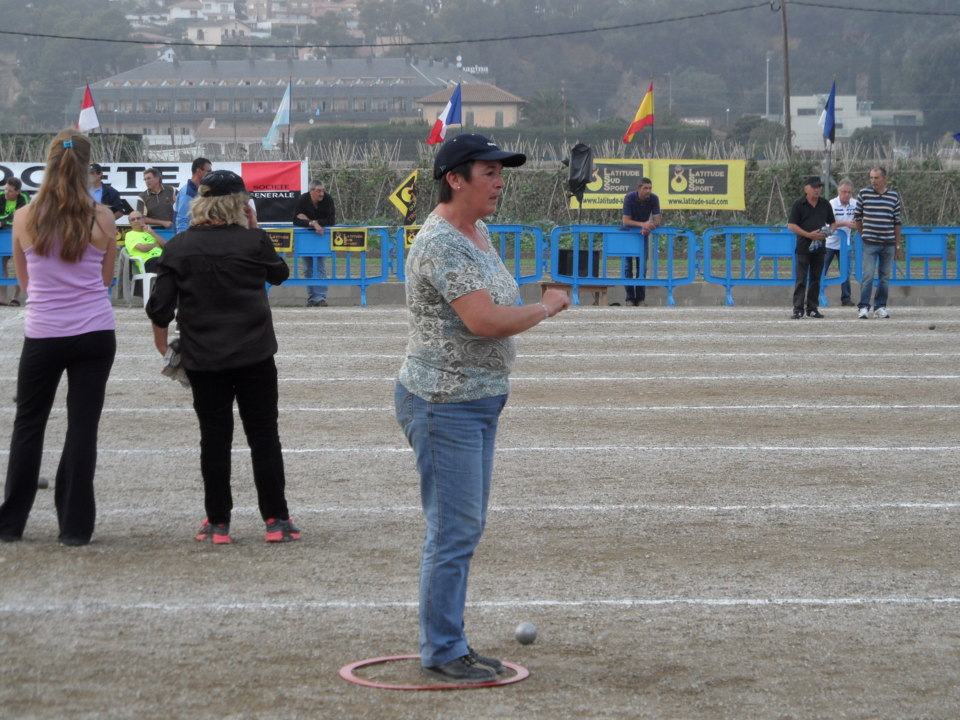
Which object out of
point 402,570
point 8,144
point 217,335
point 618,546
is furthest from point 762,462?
point 8,144

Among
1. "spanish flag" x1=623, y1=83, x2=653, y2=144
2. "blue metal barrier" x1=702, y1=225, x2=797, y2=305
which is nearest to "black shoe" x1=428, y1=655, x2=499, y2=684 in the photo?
"blue metal barrier" x1=702, y1=225, x2=797, y2=305

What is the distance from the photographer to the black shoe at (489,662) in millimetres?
5152

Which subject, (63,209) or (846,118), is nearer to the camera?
(63,209)

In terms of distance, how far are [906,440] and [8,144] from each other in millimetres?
34666

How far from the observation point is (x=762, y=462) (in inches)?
364

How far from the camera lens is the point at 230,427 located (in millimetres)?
7133

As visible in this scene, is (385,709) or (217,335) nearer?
(385,709)

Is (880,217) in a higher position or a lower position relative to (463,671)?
higher

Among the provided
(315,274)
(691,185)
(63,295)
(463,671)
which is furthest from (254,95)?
(463,671)

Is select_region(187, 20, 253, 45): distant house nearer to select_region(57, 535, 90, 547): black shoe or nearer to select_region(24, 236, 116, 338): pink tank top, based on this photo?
select_region(24, 236, 116, 338): pink tank top

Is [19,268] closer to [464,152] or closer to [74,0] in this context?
[464,152]

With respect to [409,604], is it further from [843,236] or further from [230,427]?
[843,236]

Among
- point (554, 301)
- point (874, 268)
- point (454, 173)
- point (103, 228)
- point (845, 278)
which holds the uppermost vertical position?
point (454, 173)

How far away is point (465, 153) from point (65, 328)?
114 inches
